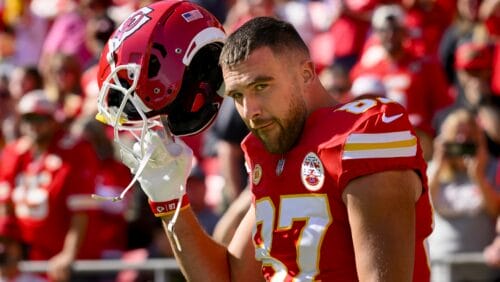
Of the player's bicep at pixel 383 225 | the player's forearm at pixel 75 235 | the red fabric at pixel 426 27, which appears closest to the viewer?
the player's bicep at pixel 383 225

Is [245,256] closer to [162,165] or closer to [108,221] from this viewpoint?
[162,165]

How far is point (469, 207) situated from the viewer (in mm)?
6188

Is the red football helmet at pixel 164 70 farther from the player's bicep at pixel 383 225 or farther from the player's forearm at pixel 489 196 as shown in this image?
the player's forearm at pixel 489 196

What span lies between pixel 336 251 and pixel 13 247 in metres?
4.32

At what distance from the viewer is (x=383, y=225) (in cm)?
291

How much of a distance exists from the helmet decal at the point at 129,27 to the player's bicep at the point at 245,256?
0.60 meters

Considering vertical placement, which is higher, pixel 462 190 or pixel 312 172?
pixel 312 172

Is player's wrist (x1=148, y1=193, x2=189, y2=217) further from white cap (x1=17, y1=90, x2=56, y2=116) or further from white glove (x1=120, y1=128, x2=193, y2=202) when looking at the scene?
white cap (x1=17, y1=90, x2=56, y2=116)

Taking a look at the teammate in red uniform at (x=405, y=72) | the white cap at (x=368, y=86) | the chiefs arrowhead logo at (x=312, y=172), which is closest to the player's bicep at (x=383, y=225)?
the chiefs arrowhead logo at (x=312, y=172)

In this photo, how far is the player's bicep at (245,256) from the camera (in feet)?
11.2

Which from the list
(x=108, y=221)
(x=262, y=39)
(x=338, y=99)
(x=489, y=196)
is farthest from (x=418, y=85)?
(x=262, y=39)

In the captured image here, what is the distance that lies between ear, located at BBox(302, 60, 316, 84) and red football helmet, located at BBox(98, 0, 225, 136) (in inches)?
16.8

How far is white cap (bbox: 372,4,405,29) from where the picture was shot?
23.3 feet

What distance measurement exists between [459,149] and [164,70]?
3117 millimetres
